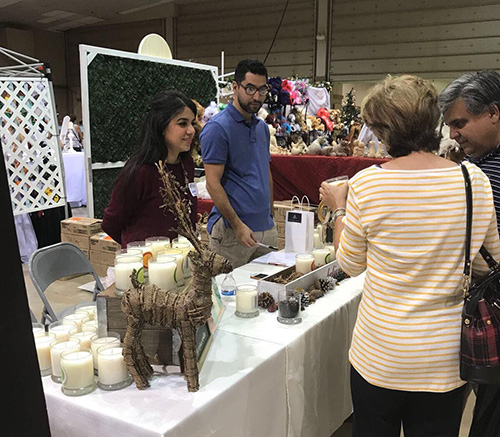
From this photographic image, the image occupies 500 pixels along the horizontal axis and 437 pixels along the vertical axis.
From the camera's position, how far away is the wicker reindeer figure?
3.69 ft

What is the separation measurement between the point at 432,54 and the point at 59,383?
10.2m

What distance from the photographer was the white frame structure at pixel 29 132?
169 inches

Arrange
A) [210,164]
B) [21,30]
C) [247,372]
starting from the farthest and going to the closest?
1. [21,30]
2. [210,164]
3. [247,372]

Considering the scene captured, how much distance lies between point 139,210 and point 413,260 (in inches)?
49.9

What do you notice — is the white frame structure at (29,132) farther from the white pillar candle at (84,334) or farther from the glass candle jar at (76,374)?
the glass candle jar at (76,374)

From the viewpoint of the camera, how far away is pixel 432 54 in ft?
31.9

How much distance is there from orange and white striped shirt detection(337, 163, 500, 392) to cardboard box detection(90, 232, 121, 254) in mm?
3608

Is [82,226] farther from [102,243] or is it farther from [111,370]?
[111,370]

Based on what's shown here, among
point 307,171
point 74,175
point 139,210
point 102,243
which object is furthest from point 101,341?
point 74,175

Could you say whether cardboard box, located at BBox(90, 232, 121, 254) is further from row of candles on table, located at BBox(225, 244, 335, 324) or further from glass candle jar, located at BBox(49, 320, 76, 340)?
glass candle jar, located at BBox(49, 320, 76, 340)

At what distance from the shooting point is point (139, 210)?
204 cm

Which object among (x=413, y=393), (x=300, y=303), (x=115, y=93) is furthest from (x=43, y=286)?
(x=115, y=93)

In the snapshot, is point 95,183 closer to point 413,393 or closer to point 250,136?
point 250,136

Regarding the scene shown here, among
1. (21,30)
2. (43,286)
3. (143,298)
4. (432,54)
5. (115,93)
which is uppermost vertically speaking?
(21,30)
